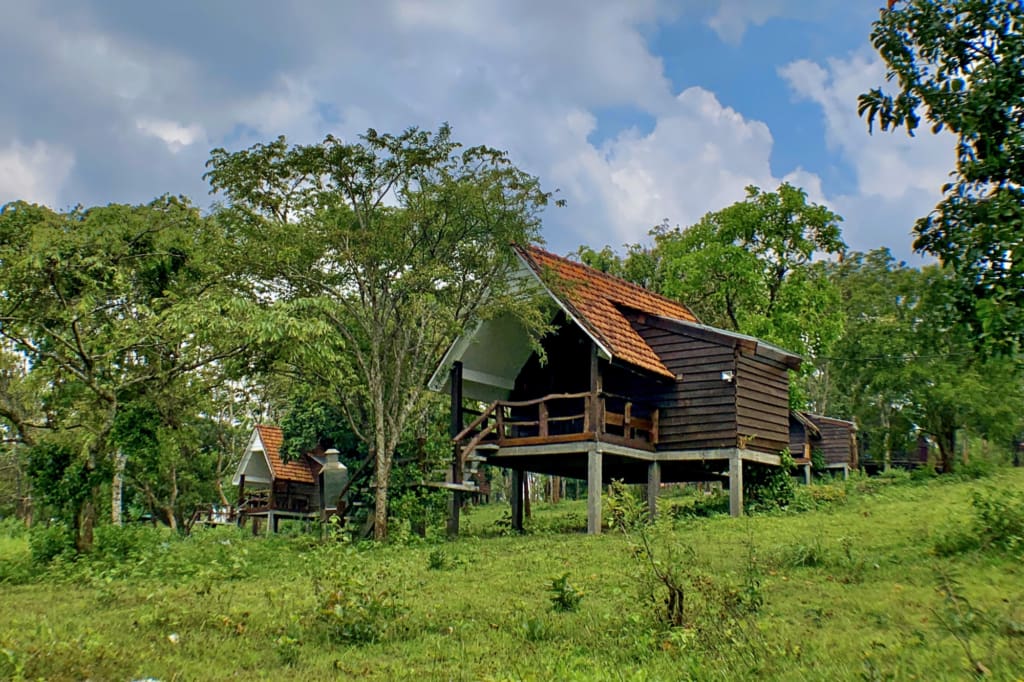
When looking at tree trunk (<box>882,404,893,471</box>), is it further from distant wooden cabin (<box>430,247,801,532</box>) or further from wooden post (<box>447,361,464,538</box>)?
wooden post (<box>447,361,464,538</box>)

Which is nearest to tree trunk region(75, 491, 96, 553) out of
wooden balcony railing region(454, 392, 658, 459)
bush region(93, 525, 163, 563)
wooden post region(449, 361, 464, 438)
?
bush region(93, 525, 163, 563)

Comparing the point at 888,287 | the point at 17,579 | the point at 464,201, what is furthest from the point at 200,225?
the point at 888,287

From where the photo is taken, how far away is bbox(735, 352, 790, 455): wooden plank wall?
72.0 ft

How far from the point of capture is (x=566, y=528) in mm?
22703

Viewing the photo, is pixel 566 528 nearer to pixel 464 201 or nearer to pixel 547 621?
pixel 464 201

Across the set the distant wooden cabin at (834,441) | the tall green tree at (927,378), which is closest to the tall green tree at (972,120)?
the tall green tree at (927,378)

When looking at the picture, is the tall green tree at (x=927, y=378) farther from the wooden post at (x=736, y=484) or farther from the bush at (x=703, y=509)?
the wooden post at (x=736, y=484)

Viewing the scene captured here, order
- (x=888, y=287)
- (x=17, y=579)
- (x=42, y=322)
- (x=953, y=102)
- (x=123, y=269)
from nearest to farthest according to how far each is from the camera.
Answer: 1. (x=953, y=102)
2. (x=17, y=579)
3. (x=42, y=322)
4. (x=123, y=269)
5. (x=888, y=287)

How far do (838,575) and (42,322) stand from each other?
13.1 meters

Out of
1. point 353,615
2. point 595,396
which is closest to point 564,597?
point 353,615

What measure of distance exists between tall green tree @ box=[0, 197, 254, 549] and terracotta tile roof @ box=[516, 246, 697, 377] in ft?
22.1

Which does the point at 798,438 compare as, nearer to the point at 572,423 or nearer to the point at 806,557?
the point at 572,423

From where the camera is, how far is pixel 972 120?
1050 centimetres

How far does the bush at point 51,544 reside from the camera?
1556cm
